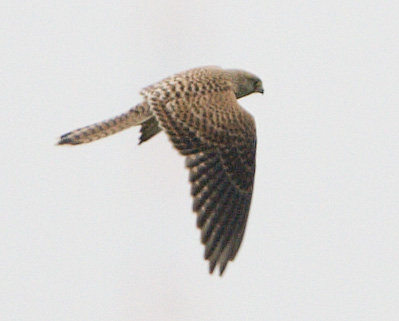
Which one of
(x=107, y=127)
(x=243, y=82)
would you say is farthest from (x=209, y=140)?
(x=243, y=82)

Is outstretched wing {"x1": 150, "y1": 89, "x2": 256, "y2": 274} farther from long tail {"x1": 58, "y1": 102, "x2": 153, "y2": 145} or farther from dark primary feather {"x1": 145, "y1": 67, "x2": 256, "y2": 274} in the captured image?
long tail {"x1": 58, "y1": 102, "x2": 153, "y2": 145}

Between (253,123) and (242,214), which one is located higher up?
(253,123)

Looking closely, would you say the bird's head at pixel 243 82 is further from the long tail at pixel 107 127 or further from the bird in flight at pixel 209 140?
the long tail at pixel 107 127

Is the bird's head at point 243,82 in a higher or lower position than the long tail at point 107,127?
higher

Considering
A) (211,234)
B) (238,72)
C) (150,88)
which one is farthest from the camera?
(238,72)

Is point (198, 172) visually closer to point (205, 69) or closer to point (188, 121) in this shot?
point (188, 121)

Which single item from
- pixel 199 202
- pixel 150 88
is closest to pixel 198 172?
pixel 199 202

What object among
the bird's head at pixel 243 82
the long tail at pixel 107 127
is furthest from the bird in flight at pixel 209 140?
the bird's head at pixel 243 82
